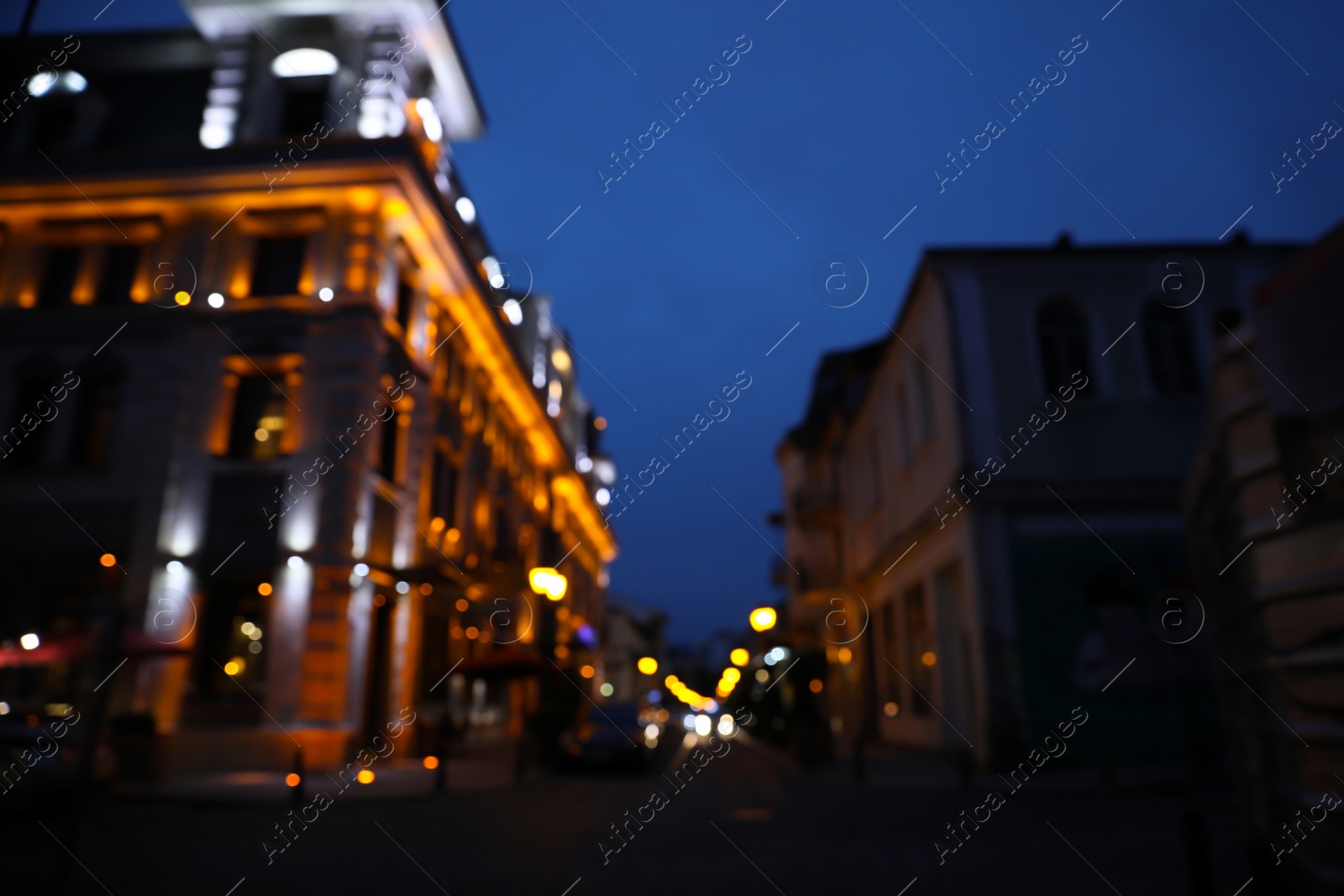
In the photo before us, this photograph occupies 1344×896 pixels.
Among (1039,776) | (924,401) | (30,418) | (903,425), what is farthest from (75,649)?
(903,425)

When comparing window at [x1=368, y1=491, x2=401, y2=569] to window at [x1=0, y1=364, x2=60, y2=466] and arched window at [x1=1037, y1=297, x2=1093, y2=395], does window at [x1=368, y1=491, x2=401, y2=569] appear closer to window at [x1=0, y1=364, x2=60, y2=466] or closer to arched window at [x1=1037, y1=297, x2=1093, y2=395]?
window at [x1=0, y1=364, x2=60, y2=466]

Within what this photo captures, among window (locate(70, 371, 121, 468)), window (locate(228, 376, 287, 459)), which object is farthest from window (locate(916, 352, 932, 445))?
window (locate(70, 371, 121, 468))

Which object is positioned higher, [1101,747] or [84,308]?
[84,308]

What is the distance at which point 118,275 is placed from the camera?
2147cm

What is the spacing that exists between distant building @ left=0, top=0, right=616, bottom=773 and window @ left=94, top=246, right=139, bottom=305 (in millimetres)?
53

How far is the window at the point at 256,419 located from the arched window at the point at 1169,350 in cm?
1976

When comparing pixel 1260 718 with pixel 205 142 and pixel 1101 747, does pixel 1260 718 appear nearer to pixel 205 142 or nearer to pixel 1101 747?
pixel 1101 747

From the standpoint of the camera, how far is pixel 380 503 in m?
20.6

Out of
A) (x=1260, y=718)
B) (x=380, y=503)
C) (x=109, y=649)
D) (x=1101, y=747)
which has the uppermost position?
(x=380, y=503)

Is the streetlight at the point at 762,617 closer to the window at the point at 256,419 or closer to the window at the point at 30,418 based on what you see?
the window at the point at 256,419

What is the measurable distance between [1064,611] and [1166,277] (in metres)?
8.09

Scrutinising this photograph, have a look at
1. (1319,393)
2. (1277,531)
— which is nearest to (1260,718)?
(1277,531)

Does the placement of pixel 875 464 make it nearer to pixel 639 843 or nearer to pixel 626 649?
pixel 639 843

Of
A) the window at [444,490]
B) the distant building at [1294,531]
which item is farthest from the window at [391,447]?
the distant building at [1294,531]
